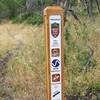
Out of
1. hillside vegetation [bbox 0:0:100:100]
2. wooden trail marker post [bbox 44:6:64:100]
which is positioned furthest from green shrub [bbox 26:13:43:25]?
wooden trail marker post [bbox 44:6:64:100]

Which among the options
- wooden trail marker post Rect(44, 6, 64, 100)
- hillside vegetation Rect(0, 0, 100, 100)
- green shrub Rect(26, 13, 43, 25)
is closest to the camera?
wooden trail marker post Rect(44, 6, 64, 100)

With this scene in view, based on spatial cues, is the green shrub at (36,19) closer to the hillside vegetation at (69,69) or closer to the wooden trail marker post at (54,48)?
the hillside vegetation at (69,69)

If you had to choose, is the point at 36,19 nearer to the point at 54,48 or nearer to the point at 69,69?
the point at 69,69

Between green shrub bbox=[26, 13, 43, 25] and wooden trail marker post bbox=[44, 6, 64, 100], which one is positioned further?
green shrub bbox=[26, 13, 43, 25]

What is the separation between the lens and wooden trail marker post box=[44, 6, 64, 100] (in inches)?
164

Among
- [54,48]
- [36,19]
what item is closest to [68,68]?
[54,48]

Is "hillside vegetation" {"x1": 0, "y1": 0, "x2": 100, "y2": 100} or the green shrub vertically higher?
the green shrub

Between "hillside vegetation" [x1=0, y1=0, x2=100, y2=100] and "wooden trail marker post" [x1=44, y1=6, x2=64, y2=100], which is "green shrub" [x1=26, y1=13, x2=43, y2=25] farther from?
"wooden trail marker post" [x1=44, y1=6, x2=64, y2=100]

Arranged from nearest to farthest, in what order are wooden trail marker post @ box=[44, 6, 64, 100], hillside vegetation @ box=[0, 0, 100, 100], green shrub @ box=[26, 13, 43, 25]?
wooden trail marker post @ box=[44, 6, 64, 100] → hillside vegetation @ box=[0, 0, 100, 100] → green shrub @ box=[26, 13, 43, 25]

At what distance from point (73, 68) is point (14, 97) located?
1045 mm

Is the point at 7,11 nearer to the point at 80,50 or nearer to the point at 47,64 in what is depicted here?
the point at 80,50

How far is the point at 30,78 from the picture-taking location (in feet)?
20.7

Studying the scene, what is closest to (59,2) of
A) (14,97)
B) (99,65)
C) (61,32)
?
(99,65)

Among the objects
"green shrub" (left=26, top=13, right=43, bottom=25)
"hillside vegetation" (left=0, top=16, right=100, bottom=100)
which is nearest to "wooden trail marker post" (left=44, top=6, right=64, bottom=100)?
"hillside vegetation" (left=0, top=16, right=100, bottom=100)
